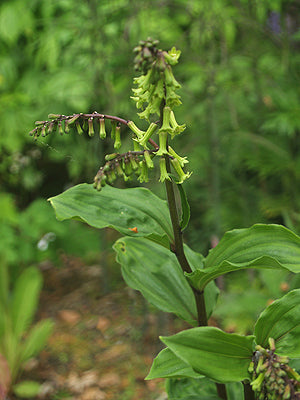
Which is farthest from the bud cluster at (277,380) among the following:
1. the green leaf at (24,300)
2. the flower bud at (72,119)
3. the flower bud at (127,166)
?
the green leaf at (24,300)

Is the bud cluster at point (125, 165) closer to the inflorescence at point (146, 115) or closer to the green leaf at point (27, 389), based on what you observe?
the inflorescence at point (146, 115)

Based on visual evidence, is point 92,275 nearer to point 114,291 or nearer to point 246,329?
point 114,291

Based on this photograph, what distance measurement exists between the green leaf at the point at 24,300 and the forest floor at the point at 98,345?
0.77 ft

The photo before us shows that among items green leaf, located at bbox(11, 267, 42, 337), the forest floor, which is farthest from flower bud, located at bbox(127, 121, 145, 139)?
green leaf, located at bbox(11, 267, 42, 337)

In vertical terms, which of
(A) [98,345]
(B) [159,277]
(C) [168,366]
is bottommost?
(A) [98,345]

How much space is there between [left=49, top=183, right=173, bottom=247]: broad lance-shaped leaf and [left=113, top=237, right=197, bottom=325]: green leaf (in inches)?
5.7

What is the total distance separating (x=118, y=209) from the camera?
879 millimetres

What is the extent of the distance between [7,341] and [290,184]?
1.83m

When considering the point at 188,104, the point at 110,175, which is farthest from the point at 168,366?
the point at 188,104

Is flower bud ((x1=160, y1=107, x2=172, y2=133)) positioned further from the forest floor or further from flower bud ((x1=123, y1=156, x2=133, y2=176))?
the forest floor

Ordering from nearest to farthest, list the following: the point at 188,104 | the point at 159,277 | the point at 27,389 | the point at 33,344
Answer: the point at 159,277, the point at 27,389, the point at 33,344, the point at 188,104

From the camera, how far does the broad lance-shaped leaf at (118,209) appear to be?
0.83 metres

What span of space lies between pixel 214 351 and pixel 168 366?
133 millimetres

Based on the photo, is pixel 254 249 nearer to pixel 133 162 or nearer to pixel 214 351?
pixel 214 351
